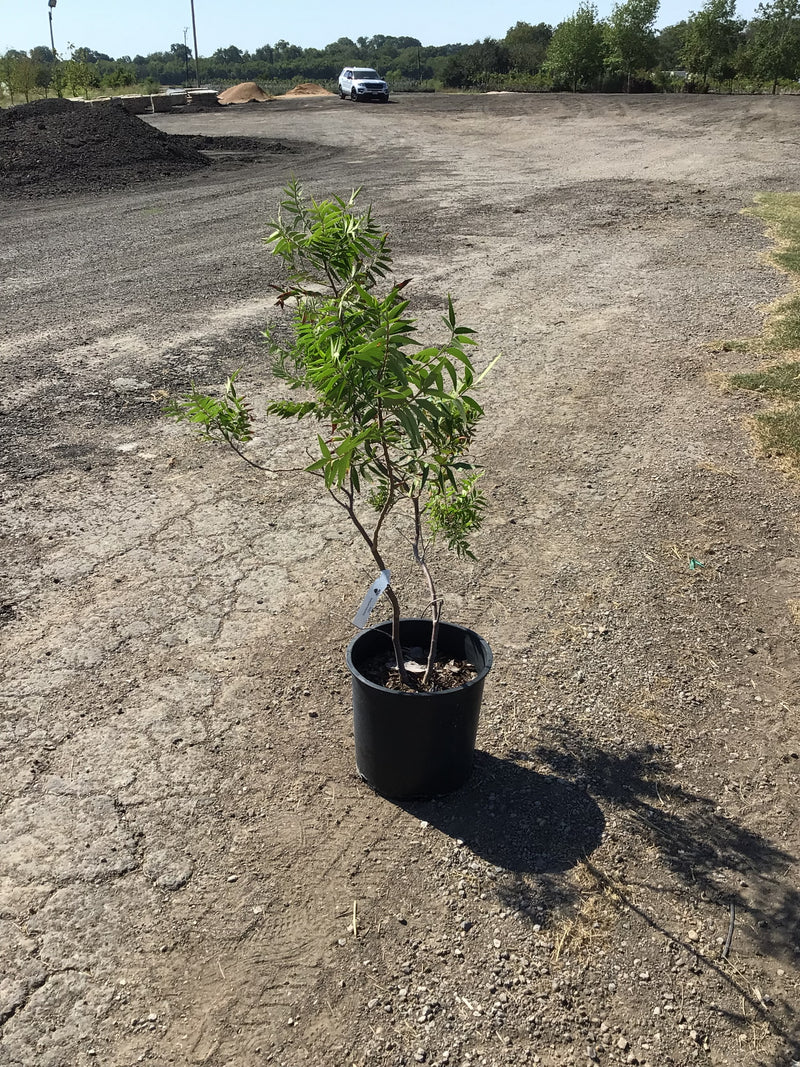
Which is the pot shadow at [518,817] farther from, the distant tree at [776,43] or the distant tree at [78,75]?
the distant tree at [776,43]

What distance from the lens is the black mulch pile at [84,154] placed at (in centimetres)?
1580

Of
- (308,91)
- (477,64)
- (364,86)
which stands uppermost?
(477,64)

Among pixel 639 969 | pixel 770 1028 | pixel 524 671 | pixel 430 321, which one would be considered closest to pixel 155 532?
pixel 524 671

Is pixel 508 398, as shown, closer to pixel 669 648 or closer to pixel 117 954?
pixel 669 648

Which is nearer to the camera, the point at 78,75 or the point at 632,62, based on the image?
the point at 78,75

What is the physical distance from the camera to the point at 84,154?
17.2 m

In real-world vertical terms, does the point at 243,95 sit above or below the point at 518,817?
above

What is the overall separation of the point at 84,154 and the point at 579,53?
41.2 metres

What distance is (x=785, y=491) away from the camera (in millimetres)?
5191

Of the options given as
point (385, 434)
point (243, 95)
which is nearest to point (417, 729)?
point (385, 434)

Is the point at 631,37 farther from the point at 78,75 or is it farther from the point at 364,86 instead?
the point at 78,75

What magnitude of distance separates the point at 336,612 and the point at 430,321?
15.9ft

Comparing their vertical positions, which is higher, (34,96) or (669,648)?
(34,96)

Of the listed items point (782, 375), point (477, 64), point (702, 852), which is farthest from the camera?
point (477, 64)
